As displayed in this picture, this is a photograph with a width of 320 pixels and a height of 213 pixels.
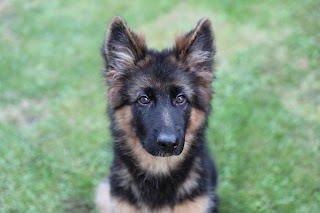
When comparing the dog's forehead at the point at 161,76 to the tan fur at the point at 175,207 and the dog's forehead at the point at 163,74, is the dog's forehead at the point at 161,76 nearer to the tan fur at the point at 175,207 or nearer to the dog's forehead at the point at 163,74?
the dog's forehead at the point at 163,74

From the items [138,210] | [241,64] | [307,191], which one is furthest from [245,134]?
[138,210]

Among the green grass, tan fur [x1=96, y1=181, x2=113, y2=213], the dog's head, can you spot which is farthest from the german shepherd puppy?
the green grass

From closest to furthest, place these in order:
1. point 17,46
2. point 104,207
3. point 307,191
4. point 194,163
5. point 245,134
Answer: point 194,163 → point 104,207 → point 307,191 → point 245,134 → point 17,46

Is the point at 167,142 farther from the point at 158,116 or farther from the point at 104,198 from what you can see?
the point at 104,198

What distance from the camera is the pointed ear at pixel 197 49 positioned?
4340 mm

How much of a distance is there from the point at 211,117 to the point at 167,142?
309 cm

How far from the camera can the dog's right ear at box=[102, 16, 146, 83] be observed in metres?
4.18

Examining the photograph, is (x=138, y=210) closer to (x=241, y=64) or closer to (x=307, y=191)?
(x=307, y=191)

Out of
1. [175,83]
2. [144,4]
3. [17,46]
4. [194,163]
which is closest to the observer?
[175,83]

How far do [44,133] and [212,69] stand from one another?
335 cm

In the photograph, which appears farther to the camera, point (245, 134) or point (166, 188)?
point (245, 134)

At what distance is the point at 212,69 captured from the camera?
14.7ft

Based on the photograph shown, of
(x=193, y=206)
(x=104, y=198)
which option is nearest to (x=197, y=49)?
(x=193, y=206)

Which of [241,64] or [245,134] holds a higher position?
[241,64]
